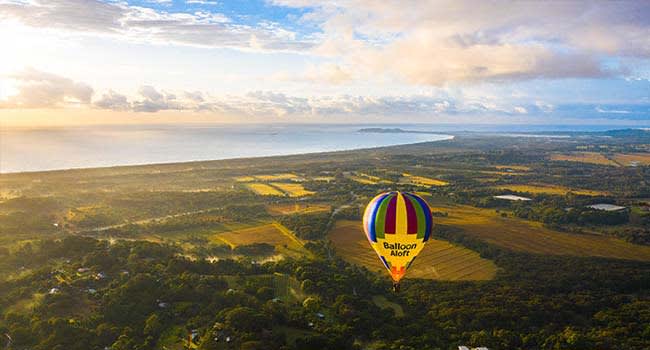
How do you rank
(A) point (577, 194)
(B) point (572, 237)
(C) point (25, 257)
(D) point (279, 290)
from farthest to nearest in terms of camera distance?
(A) point (577, 194) → (B) point (572, 237) → (C) point (25, 257) → (D) point (279, 290)

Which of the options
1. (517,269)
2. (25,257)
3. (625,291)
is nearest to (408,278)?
(517,269)

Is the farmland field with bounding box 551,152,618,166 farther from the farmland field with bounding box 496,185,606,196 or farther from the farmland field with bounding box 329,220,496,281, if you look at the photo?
the farmland field with bounding box 329,220,496,281

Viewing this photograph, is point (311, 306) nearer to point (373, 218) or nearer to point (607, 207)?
point (373, 218)

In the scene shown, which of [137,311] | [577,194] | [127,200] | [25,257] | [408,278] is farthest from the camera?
[577,194]

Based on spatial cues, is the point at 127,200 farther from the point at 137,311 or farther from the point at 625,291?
the point at 625,291

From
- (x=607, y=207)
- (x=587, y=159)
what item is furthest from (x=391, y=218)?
(x=587, y=159)

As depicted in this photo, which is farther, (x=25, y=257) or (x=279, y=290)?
(x=25, y=257)

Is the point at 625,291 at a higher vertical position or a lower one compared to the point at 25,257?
lower

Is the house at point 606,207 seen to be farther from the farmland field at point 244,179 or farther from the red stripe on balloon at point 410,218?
the farmland field at point 244,179
